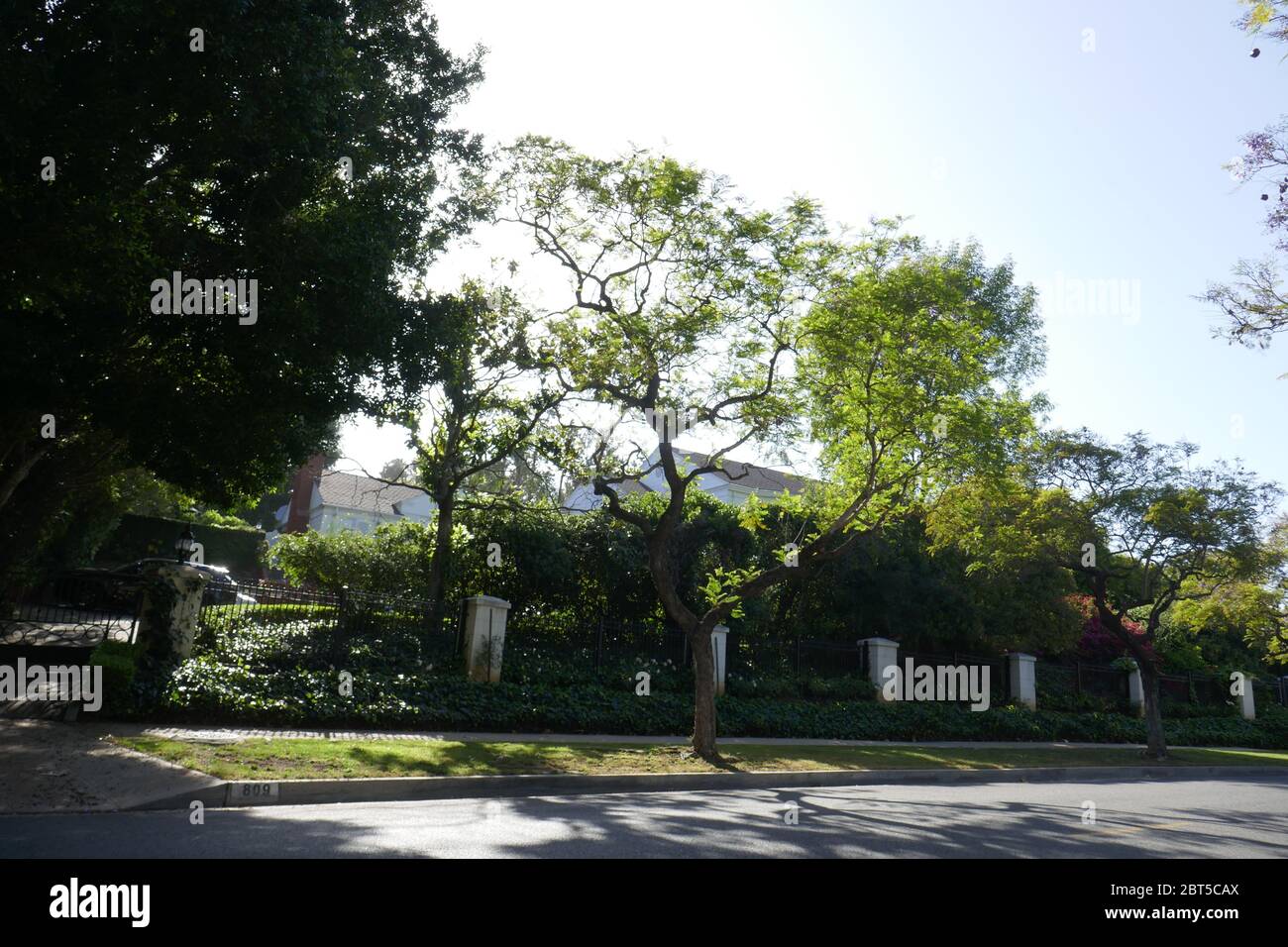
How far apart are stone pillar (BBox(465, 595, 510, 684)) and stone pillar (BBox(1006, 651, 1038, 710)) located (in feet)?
52.7

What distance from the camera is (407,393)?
45.9 ft

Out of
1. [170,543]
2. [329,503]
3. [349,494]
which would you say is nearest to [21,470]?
[170,543]

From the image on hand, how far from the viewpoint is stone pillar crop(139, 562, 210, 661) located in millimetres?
13562

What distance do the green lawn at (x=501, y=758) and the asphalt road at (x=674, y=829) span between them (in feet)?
3.61

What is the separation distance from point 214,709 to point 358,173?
7.86 metres

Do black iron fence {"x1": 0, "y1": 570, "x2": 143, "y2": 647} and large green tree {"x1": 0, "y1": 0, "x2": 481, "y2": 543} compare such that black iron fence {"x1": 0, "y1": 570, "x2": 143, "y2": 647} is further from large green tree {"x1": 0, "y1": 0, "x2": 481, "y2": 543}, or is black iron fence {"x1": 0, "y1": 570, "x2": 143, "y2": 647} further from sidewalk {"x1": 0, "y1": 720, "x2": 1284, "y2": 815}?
sidewalk {"x1": 0, "y1": 720, "x2": 1284, "y2": 815}

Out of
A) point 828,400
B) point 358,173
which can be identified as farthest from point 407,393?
point 828,400

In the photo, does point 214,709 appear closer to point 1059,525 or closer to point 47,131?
point 47,131

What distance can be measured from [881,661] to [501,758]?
566 inches

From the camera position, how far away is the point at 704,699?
14.5 meters

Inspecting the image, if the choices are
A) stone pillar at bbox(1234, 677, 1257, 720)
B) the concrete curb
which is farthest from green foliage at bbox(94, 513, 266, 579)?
stone pillar at bbox(1234, 677, 1257, 720)

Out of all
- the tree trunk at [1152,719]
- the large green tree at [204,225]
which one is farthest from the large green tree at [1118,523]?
the large green tree at [204,225]

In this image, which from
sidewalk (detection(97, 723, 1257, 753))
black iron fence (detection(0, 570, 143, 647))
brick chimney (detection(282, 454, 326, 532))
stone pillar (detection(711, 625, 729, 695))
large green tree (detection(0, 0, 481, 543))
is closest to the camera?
large green tree (detection(0, 0, 481, 543))
